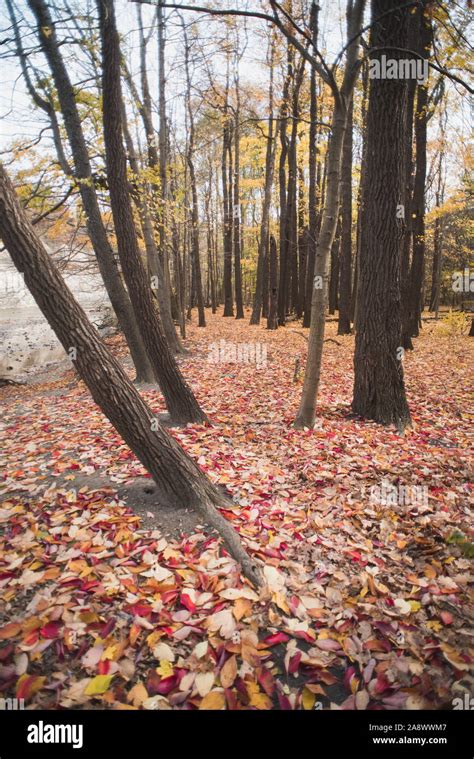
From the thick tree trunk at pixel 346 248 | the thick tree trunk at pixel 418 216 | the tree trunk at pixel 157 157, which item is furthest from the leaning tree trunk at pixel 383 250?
the thick tree trunk at pixel 346 248

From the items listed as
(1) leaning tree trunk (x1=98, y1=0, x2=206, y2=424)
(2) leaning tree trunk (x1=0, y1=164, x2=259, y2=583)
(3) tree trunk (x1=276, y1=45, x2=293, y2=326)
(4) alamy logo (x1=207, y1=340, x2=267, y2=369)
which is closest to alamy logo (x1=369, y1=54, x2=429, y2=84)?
(1) leaning tree trunk (x1=98, y1=0, x2=206, y2=424)

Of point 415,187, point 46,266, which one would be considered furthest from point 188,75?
point 46,266

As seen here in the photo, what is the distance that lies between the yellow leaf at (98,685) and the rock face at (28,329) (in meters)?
11.2

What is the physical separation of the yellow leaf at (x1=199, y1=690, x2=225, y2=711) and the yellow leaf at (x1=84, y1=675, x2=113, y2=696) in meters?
0.49

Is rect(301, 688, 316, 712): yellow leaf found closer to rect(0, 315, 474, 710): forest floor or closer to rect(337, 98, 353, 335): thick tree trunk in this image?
rect(0, 315, 474, 710): forest floor

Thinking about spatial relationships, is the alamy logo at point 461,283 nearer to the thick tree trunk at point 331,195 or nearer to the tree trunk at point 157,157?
the thick tree trunk at point 331,195

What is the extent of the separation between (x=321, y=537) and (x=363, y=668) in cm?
103

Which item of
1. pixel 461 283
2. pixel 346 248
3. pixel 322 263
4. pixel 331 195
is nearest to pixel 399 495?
pixel 322 263

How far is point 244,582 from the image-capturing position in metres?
2.58

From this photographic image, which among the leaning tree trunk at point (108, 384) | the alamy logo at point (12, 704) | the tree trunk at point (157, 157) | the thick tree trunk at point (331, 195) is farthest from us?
the tree trunk at point (157, 157)

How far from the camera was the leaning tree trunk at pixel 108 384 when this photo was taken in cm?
250

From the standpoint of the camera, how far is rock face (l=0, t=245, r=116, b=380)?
44.8 feet

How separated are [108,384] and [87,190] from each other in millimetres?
5554
